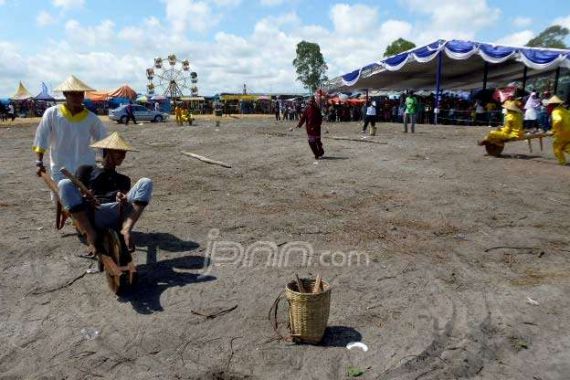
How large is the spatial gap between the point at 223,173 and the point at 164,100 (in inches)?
1771

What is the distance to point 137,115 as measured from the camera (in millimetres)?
35719

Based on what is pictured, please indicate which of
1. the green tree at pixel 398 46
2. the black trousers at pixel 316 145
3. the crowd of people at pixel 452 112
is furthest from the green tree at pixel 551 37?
the black trousers at pixel 316 145

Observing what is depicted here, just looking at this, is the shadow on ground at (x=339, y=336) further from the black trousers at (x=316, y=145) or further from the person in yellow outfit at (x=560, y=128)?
the person in yellow outfit at (x=560, y=128)

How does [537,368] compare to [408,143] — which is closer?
[537,368]

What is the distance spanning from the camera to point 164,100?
53.7m

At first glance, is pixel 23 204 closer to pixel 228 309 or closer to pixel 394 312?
pixel 228 309

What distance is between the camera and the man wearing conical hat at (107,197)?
4.61 m

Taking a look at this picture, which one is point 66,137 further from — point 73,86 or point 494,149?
point 494,149

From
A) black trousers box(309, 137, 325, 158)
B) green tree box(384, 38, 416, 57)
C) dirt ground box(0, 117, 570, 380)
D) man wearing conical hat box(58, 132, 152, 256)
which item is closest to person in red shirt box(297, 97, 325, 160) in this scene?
black trousers box(309, 137, 325, 158)

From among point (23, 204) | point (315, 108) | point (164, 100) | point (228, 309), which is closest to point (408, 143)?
point (315, 108)

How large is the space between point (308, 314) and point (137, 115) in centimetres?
3448

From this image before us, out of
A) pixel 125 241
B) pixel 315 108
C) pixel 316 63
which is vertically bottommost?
pixel 125 241

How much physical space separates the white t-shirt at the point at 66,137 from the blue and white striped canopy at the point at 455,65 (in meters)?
20.0

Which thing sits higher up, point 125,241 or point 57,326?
point 125,241
